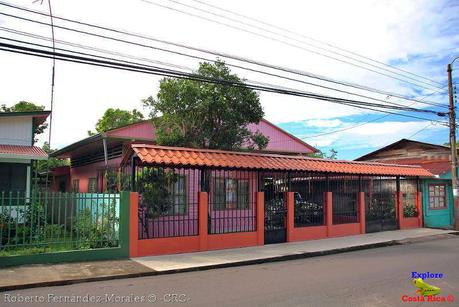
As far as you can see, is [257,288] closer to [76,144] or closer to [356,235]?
[356,235]

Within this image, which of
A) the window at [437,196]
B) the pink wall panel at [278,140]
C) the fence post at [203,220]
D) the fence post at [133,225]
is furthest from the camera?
the pink wall panel at [278,140]

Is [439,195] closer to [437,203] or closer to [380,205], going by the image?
[437,203]

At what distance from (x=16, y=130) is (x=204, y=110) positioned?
21.3 ft

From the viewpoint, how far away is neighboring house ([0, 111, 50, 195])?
13.6 meters

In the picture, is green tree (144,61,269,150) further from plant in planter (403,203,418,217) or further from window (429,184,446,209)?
window (429,184,446,209)

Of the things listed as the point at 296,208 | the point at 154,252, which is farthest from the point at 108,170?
the point at 296,208

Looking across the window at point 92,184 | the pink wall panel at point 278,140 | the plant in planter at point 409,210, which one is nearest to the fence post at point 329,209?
the pink wall panel at point 278,140

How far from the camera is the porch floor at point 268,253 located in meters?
9.59

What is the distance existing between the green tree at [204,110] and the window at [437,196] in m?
→ 10.5

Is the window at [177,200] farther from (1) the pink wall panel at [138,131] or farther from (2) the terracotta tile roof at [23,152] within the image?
(2) the terracotta tile roof at [23,152]

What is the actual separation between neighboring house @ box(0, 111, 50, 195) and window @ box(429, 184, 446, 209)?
16.9 m

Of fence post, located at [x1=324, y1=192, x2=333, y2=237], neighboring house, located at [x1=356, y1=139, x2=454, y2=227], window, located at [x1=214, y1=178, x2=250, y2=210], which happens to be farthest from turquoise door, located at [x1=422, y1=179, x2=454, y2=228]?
window, located at [x1=214, y1=178, x2=250, y2=210]

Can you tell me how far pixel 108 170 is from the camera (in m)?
14.8

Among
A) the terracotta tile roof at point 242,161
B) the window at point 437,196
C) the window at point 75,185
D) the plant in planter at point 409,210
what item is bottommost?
the plant in planter at point 409,210
